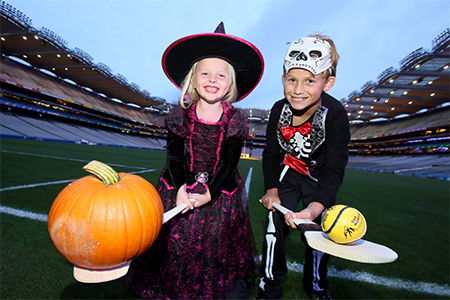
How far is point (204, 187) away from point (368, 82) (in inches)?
1624

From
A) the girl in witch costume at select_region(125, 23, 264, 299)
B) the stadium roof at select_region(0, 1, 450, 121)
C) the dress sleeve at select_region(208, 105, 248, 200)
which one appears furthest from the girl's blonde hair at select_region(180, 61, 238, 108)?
the stadium roof at select_region(0, 1, 450, 121)

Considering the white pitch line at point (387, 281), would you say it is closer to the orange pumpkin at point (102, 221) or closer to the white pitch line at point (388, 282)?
the white pitch line at point (388, 282)

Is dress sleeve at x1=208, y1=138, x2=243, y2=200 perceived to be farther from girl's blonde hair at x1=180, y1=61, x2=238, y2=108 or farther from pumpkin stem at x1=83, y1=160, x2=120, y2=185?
pumpkin stem at x1=83, y1=160, x2=120, y2=185

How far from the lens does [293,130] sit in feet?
6.70

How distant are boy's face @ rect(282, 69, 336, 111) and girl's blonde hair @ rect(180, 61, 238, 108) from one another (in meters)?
0.53

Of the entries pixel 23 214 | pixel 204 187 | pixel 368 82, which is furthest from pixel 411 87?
pixel 23 214

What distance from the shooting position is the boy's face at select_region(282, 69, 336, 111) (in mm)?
1743

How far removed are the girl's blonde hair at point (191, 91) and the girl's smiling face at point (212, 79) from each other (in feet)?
0.30

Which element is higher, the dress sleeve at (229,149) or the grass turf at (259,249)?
the dress sleeve at (229,149)

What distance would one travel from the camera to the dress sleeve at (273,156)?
2154 mm

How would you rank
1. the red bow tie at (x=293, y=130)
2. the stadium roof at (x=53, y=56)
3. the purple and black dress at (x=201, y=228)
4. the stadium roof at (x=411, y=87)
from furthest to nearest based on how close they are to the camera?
1. the stadium roof at (x=53, y=56)
2. the stadium roof at (x=411, y=87)
3. the red bow tie at (x=293, y=130)
4. the purple and black dress at (x=201, y=228)

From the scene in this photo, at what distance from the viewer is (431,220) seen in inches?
186

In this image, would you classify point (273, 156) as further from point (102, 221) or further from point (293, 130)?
point (102, 221)

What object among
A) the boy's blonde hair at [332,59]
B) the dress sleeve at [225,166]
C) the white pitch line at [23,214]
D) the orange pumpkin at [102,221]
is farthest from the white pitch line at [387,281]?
the white pitch line at [23,214]
